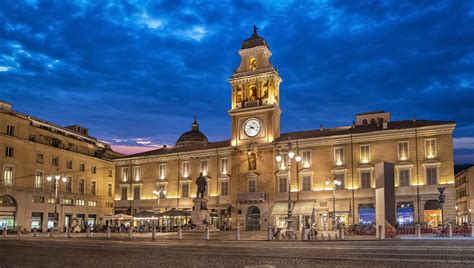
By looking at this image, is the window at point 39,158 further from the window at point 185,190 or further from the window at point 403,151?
the window at point 403,151

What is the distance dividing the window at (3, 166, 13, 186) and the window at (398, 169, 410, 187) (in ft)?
156

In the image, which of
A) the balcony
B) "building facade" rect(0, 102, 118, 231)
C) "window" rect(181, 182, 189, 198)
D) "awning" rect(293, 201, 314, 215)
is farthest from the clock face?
"building facade" rect(0, 102, 118, 231)

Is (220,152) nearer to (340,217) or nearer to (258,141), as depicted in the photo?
(258,141)

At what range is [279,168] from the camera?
6512cm

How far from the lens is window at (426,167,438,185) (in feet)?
182

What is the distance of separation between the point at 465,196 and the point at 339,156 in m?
44.7

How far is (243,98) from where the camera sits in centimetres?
7081

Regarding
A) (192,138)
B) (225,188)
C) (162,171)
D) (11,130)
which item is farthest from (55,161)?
(192,138)

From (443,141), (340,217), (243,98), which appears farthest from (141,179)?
Answer: (443,141)

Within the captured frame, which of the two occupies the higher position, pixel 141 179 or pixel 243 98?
pixel 243 98

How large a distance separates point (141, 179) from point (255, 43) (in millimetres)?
26300

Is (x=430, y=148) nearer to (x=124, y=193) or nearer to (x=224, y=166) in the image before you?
(x=224, y=166)

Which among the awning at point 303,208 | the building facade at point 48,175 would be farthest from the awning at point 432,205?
the building facade at point 48,175

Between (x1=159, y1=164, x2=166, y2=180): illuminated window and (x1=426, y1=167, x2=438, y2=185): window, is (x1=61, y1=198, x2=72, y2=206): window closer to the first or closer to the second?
(x1=159, y1=164, x2=166, y2=180): illuminated window
